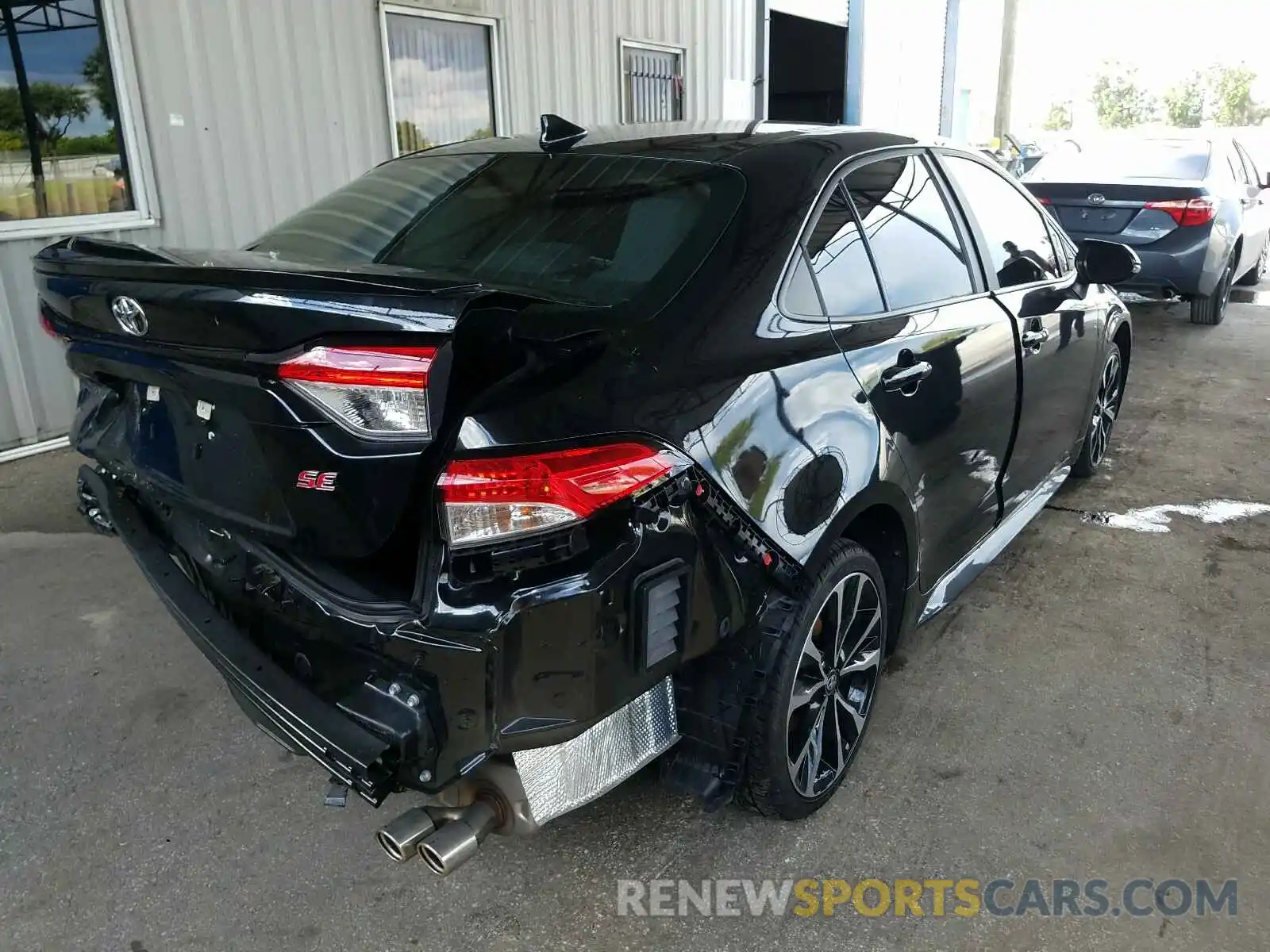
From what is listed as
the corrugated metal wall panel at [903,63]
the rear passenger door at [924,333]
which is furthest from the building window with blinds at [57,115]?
the corrugated metal wall panel at [903,63]

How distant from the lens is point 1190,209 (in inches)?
299

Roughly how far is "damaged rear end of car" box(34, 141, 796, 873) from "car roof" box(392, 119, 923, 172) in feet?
1.30

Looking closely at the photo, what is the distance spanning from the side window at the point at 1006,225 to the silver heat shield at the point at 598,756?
1.98 meters

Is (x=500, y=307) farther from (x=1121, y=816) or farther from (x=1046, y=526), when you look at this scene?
(x=1046, y=526)

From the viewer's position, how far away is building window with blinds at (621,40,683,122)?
8742mm

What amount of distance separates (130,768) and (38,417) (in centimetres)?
335

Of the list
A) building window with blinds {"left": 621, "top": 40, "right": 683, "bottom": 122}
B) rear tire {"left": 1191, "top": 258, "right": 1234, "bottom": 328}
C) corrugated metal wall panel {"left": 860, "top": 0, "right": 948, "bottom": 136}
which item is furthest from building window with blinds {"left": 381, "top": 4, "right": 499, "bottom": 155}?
corrugated metal wall panel {"left": 860, "top": 0, "right": 948, "bottom": 136}

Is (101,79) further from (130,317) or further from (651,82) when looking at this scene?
(651,82)

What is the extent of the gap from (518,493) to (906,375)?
1245mm

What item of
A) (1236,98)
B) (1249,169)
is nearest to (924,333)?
(1249,169)

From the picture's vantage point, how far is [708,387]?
197 centimetres

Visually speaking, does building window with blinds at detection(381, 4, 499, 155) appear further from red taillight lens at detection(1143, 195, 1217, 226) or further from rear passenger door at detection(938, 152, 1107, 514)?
red taillight lens at detection(1143, 195, 1217, 226)

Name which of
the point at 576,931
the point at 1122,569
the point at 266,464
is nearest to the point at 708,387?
the point at 266,464

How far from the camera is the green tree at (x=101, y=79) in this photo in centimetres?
509
